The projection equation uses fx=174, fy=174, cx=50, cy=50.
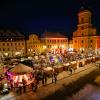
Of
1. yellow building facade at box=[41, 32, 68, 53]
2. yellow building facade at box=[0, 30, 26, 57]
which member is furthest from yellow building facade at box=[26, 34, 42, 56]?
yellow building facade at box=[41, 32, 68, 53]

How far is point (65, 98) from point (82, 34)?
163 ft

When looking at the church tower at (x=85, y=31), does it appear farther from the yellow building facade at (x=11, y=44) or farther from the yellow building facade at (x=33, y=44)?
the yellow building facade at (x=11, y=44)

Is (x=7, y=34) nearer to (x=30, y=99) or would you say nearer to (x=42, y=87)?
(x=42, y=87)

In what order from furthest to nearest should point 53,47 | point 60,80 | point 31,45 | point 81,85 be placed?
point 53,47 < point 31,45 < point 60,80 < point 81,85

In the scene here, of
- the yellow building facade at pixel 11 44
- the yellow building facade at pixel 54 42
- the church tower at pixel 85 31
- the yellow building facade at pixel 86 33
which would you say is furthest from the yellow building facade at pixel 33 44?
the yellow building facade at pixel 86 33

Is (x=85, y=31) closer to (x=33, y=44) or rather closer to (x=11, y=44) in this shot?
(x=33, y=44)

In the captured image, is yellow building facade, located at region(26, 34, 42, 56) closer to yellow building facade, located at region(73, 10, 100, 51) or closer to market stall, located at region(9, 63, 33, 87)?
yellow building facade, located at region(73, 10, 100, 51)

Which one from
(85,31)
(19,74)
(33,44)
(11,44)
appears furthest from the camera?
(85,31)

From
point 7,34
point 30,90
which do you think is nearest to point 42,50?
point 7,34

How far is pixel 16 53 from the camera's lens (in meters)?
58.3

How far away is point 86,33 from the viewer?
63.5 m

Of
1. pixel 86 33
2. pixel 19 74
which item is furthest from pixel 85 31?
pixel 19 74

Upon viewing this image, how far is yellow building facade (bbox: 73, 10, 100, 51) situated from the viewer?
2491 inches

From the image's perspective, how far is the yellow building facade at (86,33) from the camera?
208ft
